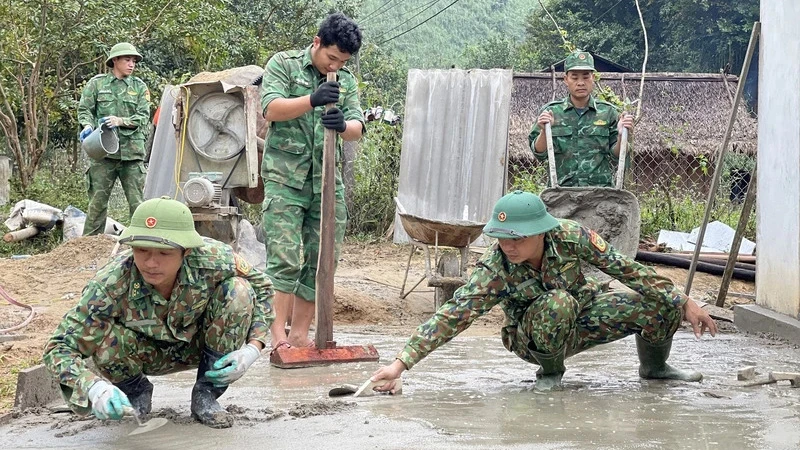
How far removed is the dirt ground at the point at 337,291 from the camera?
6.61m

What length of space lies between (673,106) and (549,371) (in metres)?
13.0

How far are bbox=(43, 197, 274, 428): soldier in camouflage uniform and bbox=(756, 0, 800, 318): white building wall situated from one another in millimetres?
3702

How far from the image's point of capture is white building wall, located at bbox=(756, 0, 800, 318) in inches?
249

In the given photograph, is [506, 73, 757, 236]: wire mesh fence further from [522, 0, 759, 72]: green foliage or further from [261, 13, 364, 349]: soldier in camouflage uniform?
[261, 13, 364, 349]: soldier in camouflage uniform

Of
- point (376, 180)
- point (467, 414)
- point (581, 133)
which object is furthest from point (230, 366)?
point (376, 180)

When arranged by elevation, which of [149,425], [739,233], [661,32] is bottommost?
[149,425]

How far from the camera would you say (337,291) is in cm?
811

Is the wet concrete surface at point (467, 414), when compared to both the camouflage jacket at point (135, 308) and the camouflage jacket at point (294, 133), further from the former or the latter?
the camouflage jacket at point (294, 133)

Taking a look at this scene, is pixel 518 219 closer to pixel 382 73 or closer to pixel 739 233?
pixel 739 233

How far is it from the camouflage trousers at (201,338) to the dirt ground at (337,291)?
1343 millimetres

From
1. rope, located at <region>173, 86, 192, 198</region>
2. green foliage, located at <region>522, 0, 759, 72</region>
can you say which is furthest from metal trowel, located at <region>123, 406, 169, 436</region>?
green foliage, located at <region>522, 0, 759, 72</region>

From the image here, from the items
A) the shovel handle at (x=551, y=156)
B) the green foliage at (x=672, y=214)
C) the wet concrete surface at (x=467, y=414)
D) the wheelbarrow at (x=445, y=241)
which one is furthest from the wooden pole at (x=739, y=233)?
the green foliage at (x=672, y=214)

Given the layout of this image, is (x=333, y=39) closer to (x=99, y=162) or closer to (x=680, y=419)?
(x=680, y=419)

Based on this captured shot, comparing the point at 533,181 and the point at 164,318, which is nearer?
the point at 164,318
